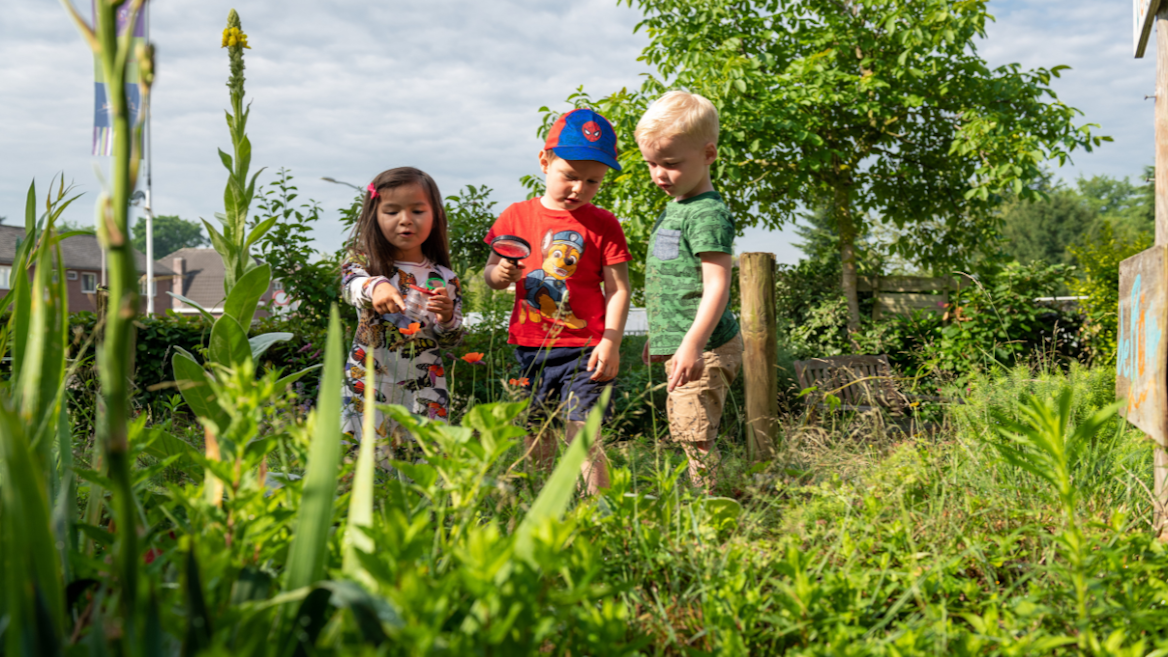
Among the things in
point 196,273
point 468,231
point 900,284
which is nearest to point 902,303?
point 900,284

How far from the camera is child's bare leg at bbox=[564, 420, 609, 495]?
203 centimetres

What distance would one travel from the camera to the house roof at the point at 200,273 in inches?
2180

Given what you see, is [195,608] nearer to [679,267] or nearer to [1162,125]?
[679,267]

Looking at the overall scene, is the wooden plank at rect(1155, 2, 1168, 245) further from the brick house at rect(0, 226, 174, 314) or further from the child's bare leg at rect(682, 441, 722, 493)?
the brick house at rect(0, 226, 174, 314)

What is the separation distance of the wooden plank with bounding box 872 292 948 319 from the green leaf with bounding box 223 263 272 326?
27.6ft

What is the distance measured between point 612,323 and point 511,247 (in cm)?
45

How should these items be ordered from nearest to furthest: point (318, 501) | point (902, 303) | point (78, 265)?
point (318, 501) < point (902, 303) < point (78, 265)

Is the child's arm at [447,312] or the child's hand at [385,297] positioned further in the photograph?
the child's arm at [447,312]

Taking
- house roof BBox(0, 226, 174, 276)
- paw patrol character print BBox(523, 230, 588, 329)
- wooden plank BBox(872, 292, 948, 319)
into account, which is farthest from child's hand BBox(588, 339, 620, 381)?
house roof BBox(0, 226, 174, 276)

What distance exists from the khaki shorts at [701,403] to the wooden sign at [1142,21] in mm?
1801

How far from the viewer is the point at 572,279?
255 centimetres

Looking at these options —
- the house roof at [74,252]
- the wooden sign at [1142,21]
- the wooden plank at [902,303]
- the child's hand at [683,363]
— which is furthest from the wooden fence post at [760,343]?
the house roof at [74,252]

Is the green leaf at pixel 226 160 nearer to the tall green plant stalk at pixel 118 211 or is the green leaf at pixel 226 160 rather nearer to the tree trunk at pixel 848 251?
the tall green plant stalk at pixel 118 211

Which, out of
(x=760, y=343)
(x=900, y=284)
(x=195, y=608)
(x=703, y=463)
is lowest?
(x=703, y=463)
